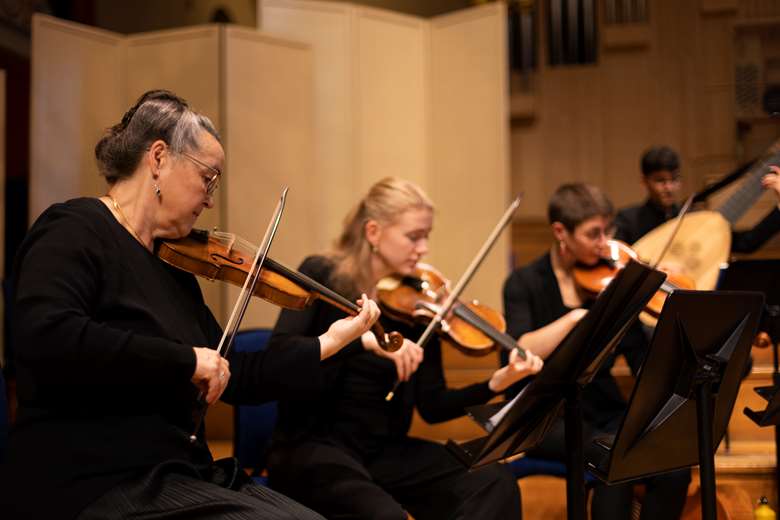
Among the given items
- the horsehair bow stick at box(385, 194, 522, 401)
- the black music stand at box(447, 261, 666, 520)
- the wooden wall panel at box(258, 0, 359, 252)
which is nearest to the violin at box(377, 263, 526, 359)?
the horsehair bow stick at box(385, 194, 522, 401)

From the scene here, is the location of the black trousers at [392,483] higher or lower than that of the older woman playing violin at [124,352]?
lower

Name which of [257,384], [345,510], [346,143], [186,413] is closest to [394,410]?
[345,510]

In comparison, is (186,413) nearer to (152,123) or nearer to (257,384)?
(257,384)

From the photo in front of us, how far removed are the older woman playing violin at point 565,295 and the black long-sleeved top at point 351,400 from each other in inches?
15.7

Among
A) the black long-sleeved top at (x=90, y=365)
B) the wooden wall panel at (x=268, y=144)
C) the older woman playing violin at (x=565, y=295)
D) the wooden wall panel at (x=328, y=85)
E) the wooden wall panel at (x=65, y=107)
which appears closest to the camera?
the black long-sleeved top at (x=90, y=365)

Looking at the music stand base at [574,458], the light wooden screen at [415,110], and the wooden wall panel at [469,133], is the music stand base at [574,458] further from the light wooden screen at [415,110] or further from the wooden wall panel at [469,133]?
the wooden wall panel at [469,133]

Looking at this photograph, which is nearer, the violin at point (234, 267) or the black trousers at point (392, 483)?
the violin at point (234, 267)

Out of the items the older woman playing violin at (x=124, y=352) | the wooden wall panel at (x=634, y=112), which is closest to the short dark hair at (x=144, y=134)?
the older woman playing violin at (x=124, y=352)

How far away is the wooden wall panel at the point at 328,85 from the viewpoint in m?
5.50

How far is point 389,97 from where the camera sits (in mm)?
5645

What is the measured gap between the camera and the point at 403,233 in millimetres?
2842

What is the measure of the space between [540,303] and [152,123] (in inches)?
67.3

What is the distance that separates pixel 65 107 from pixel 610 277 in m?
3.27

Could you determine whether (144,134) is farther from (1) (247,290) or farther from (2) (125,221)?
(1) (247,290)
